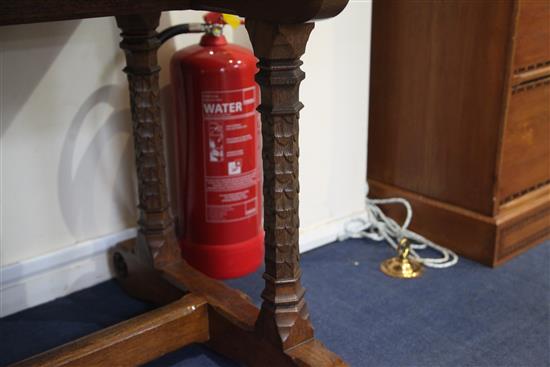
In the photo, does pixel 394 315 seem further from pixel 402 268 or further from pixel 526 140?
pixel 526 140

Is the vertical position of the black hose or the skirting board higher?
the black hose

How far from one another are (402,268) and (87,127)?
697 mm

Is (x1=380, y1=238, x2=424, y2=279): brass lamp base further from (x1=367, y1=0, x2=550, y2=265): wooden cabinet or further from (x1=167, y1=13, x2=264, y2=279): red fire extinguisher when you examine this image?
(x1=167, y1=13, x2=264, y2=279): red fire extinguisher

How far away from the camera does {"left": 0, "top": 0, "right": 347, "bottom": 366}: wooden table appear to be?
81 cm

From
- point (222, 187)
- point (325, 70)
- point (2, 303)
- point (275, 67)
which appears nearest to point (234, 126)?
point (222, 187)

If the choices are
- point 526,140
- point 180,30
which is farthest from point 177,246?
point 526,140

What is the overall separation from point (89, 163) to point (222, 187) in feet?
0.88

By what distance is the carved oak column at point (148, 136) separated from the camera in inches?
44.3

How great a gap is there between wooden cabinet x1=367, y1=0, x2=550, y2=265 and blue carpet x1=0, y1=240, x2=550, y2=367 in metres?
0.11

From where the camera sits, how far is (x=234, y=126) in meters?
1.25

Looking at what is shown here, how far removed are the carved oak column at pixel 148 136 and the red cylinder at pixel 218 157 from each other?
0.07 meters

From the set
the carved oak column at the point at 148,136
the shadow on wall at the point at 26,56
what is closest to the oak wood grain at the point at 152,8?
the carved oak column at the point at 148,136

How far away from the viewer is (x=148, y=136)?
119 centimetres

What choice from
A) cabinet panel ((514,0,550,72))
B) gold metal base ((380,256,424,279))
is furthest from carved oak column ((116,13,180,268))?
cabinet panel ((514,0,550,72))
